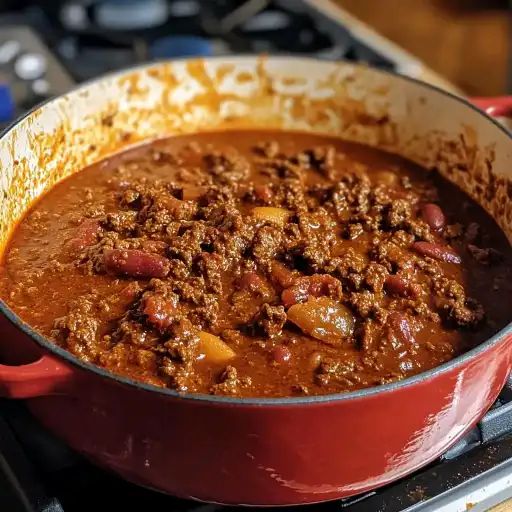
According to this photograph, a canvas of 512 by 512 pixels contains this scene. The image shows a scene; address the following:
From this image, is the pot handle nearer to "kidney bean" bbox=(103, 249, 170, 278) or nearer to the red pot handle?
"kidney bean" bbox=(103, 249, 170, 278)

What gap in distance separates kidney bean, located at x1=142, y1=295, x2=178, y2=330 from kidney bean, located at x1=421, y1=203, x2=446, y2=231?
2.75ft

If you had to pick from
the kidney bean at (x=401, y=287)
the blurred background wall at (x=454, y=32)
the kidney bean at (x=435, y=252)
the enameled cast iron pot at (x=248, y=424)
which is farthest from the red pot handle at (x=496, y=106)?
the blurred background wall at (x=454, y=32)

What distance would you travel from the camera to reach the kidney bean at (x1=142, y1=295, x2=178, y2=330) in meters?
1.72

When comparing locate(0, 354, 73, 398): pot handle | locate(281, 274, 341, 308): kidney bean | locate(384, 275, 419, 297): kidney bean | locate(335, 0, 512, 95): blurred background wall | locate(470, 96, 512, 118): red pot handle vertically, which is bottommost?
locate(335, 0, 512, 95): blurred background wall

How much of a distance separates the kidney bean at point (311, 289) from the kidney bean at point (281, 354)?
5.8 inches

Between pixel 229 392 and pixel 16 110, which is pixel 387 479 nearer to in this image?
pixel 229 392

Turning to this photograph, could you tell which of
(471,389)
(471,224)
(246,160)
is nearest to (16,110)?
(246,160)

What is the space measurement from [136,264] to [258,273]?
0.30 metres

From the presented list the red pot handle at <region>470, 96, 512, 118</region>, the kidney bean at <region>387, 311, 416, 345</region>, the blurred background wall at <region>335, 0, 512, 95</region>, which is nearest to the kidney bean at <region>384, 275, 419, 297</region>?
the kidney bean at <region>387, 311, 416, 345</region>

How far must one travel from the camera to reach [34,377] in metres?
1.33

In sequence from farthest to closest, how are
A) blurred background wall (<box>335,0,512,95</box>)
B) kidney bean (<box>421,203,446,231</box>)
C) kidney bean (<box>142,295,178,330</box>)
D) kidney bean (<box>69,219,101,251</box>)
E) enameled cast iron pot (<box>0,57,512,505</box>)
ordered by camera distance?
blurred background wall (<box>335,0,512,95</box>) → kidney bean (<box>421,203,446,231</box>) → kidney bean (<box>69,219,101,251</box>) → kidney bean (<box>142,295,178,330</box>) → enameled cast iron pot (<box>0,57,512,505</box>)

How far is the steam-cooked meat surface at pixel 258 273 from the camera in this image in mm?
1675

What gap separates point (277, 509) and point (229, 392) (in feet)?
0.95

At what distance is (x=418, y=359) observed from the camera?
1.71 metres
